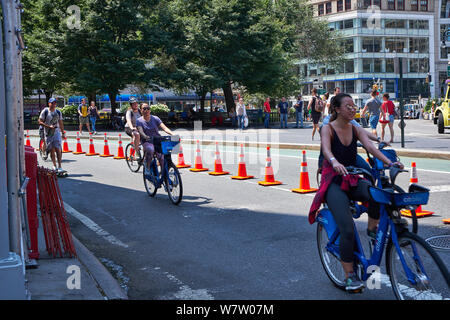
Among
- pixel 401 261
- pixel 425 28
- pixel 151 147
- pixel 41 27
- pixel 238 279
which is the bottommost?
pixel 238 279

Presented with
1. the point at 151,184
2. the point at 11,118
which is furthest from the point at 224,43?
the point at 11,118

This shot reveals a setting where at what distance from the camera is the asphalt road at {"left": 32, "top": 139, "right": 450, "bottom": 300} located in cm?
526

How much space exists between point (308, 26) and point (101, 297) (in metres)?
62.1

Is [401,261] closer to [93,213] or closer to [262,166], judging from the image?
[93,213]

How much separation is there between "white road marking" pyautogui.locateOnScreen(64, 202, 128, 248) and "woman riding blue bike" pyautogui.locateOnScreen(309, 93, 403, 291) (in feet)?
10.7

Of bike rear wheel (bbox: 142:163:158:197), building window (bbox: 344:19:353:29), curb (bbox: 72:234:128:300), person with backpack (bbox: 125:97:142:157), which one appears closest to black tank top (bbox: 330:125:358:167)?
curb (bbox: 72:234:128:300)

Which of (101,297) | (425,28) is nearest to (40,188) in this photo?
(101,297)

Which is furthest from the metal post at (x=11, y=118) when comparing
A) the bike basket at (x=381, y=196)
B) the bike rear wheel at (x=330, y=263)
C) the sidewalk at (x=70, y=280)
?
the bike basket at (x=381, y=196)

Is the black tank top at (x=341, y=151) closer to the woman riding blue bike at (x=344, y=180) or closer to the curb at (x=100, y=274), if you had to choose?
the woman riding blue bike at (x=344, y=180)

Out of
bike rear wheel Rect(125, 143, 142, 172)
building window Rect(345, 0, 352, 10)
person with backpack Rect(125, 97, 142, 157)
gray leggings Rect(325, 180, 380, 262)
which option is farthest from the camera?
building window Rect(345, 0, 352, 10)

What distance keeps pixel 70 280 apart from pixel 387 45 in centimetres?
8571

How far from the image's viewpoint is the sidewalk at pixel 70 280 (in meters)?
4.78

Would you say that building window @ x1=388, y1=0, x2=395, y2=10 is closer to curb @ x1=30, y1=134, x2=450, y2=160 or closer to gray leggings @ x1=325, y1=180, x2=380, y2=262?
curb @ x1=30, y1=134, x2=450, y2=160

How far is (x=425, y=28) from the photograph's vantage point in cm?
8700
